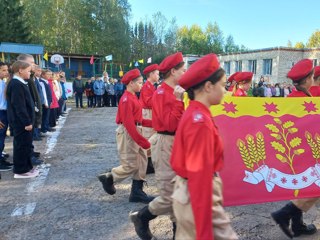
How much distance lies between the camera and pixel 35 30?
166ft

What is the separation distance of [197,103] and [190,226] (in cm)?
86

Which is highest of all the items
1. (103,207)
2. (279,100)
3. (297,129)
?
(279,100)

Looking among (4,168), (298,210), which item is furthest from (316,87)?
(4,168)

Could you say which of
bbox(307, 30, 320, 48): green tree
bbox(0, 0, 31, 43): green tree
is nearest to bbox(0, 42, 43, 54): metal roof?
bbox(0, 0, 31, 43): green tree

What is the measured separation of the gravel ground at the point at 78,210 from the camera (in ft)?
12.9

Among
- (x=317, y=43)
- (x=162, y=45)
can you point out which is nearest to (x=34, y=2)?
(x=162, y=45)

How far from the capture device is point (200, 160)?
2051mm

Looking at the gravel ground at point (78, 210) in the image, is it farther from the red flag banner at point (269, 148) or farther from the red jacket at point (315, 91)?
the red jacket at point (315, 91)

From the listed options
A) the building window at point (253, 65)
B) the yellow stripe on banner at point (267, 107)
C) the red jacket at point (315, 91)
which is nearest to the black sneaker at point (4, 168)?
the yellow stripe on banner at point (267, 107)

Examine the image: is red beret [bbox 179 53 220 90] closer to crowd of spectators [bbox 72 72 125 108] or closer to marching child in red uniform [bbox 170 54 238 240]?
marching child in red uniform [bbox 170 54 238 240]

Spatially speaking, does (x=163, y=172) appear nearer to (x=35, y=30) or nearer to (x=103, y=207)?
(x=103, y=207)

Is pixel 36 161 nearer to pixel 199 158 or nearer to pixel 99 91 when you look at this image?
pixel 199 158

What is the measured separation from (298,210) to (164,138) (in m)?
1.78

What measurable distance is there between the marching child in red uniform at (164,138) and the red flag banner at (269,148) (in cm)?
60
